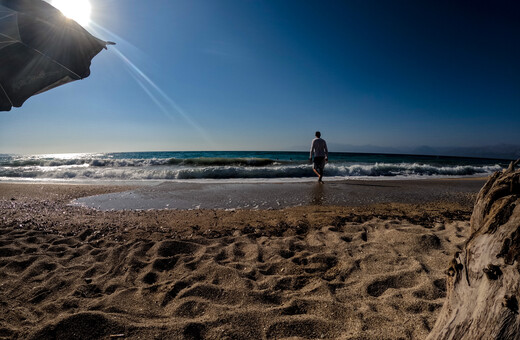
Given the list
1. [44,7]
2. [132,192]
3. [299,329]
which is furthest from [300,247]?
[132,192]

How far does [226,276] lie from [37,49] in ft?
13.4

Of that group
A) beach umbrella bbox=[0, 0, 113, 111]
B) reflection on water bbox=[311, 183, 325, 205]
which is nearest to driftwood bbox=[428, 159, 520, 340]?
beach umbrella bbox=[0, 0, 113, 111]

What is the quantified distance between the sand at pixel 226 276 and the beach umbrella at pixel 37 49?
256 cm

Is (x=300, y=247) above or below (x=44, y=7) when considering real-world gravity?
below

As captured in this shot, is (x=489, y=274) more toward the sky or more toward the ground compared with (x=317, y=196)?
more toward the sky

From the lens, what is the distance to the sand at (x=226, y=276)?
2.12 metres

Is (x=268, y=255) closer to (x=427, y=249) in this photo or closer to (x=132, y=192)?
(x=427, y=249)

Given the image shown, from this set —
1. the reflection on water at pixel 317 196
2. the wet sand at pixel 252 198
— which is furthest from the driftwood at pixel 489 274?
the reflection on water at pixel 317 196

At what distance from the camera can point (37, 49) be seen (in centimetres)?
346

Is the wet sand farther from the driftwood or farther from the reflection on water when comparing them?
the driftwood

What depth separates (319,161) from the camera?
37.4 feet

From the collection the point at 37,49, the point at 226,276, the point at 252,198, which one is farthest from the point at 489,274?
the point at 252,198

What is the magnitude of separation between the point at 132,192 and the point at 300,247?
25.1 feet

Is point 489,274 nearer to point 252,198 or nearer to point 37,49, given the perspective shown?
point 37,49
